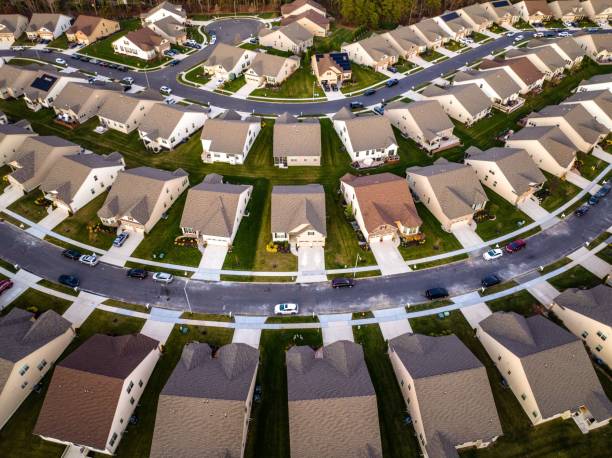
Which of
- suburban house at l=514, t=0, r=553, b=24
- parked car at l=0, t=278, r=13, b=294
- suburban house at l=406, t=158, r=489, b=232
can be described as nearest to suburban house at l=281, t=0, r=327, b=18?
suburban house at l=514, t=0, r=553, b=24

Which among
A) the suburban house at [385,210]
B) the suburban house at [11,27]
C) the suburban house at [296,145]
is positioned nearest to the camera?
the suburban house at [385,210]

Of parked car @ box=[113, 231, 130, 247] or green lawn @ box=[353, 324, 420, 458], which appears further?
parked car @ box=[113, 231, 130, 247]

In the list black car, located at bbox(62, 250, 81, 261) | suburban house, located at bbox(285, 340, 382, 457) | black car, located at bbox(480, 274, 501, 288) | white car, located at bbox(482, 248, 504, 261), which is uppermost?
black car, located at bbox(62, 250, 81, 261)

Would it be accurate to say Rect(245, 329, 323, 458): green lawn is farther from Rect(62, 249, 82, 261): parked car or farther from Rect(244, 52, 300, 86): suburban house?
Rect(244, 52, 300, 86): suburban house

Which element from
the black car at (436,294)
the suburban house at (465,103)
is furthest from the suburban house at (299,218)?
the suburban house at (465,103)

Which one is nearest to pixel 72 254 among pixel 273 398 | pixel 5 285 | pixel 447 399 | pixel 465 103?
pixel 5 285

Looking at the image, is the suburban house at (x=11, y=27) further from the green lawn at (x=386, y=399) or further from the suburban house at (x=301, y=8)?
the green lawn at (x=386, y=399)
